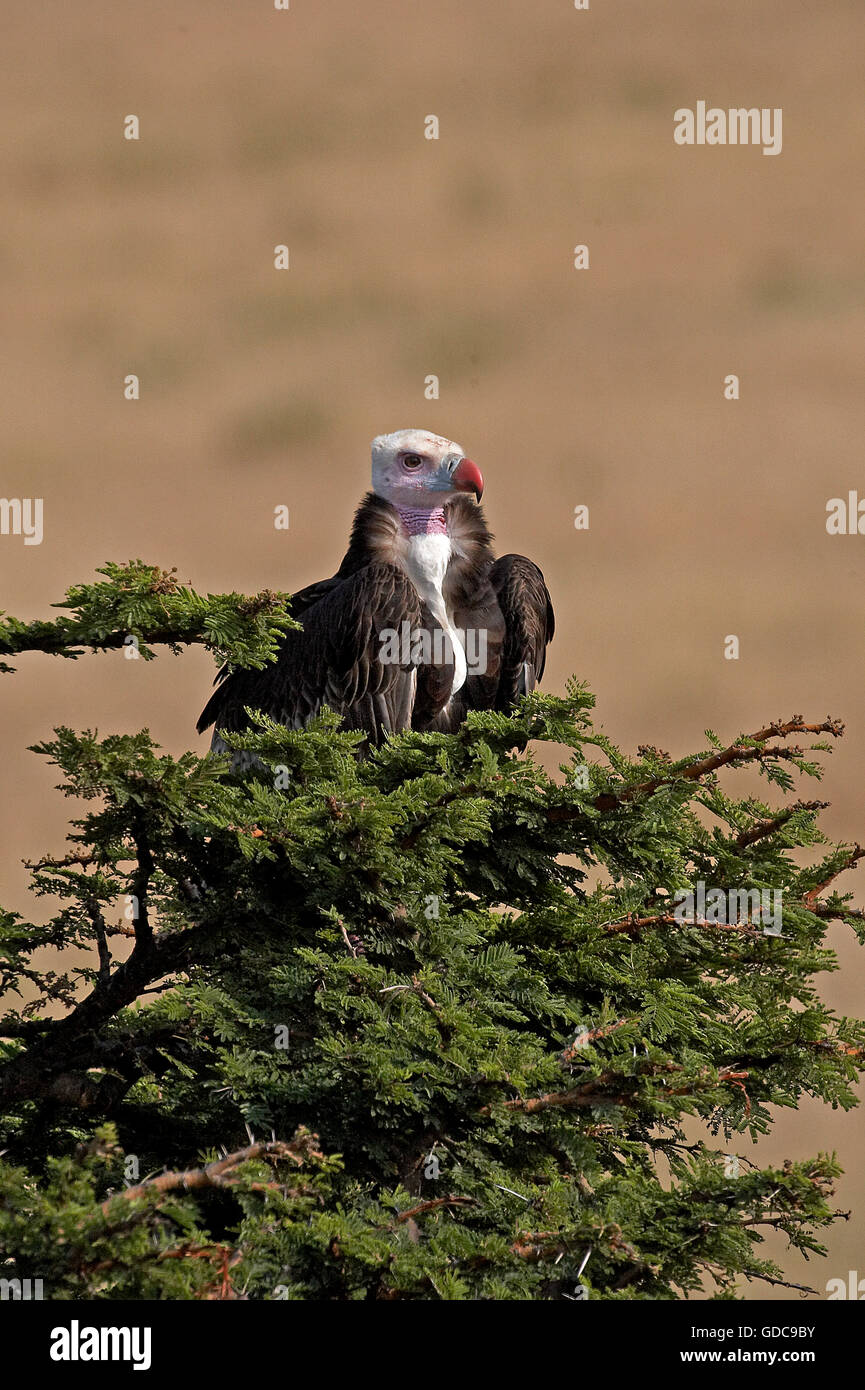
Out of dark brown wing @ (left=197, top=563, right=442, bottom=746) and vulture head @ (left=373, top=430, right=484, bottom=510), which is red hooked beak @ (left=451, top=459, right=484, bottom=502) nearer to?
vulture head @ (left=373, top=430, right=484, bottom=510)

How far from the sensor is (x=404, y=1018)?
364cm

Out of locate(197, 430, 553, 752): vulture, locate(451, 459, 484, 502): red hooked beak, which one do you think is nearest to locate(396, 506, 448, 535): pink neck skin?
locate(197, 430, 553, 752): vulture

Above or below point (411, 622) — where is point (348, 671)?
below

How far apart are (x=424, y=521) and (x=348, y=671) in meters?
1.22

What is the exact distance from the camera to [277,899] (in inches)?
165

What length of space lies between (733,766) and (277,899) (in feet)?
4.60

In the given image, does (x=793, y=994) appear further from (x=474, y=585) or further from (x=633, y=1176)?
(x=474, y=585)

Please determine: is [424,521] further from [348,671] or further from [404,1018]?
[404,1018]

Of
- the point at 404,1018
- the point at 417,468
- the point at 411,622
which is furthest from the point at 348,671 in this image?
the point at 404,1018

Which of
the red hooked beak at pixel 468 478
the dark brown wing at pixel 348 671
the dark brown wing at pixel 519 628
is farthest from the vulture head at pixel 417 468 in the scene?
the dark brown wing at pixel 348 671

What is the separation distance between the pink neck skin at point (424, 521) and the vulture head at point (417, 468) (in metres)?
0.02

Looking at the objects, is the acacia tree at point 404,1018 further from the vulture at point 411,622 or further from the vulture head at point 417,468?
the vulture head at point 417,468

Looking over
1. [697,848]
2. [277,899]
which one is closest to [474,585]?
[697,848]
